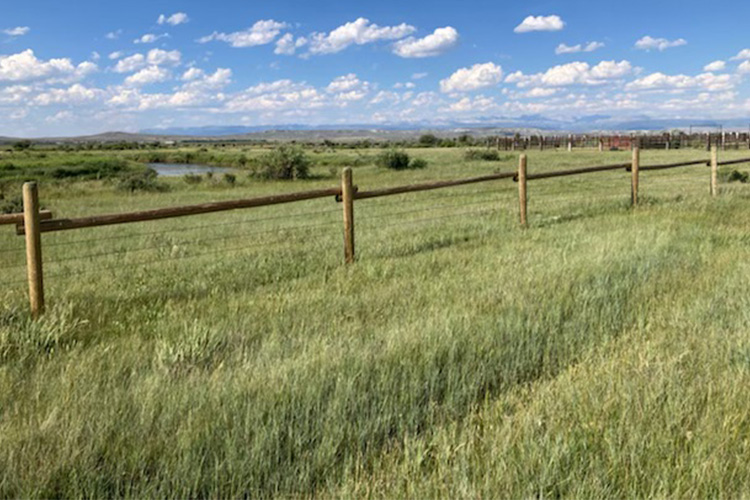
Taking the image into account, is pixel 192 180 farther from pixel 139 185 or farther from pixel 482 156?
pixel 482 156

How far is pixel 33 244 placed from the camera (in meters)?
5.88

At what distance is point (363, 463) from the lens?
3164mm

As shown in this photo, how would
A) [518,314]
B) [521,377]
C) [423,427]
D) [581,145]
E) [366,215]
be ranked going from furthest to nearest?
[581,145]
[366,215]
[518,314]
[521,377]
[423,427]

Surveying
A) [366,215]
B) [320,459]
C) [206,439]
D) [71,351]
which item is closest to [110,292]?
[71,351]

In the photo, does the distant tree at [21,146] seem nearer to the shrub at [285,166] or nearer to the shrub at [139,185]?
the shrub at [285,166]

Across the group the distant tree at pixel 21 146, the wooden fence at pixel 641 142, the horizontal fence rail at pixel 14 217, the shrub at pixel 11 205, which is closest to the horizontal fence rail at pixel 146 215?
the horizontal fence rail at pixel 14 217

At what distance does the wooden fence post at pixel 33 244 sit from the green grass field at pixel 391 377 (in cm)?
18

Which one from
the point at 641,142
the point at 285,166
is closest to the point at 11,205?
the point at 285,166

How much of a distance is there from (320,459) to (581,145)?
245ft

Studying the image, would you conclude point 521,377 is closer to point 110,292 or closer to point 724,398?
point 724,398

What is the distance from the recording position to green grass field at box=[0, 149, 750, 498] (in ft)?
9.86

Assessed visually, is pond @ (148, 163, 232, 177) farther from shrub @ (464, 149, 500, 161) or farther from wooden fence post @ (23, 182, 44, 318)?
wooden fence post @ (23, 182, 44, 318)

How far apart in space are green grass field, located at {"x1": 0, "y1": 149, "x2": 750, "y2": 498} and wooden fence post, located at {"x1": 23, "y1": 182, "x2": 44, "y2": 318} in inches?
7.2

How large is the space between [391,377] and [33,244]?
12.9ft
